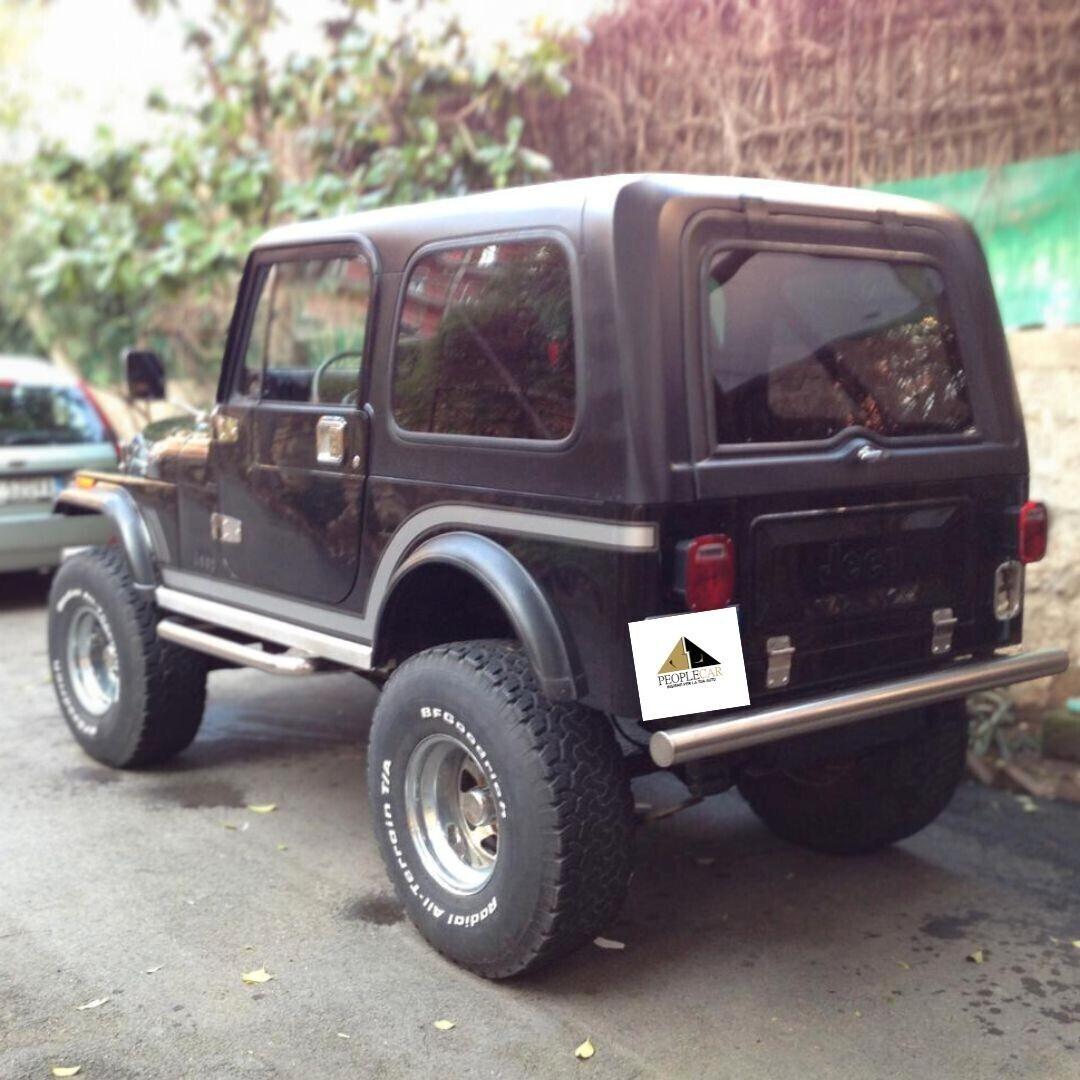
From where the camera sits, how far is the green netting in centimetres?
563

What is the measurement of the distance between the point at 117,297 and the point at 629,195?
963cm

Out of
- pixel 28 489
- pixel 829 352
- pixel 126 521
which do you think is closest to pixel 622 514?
pixel 829 352

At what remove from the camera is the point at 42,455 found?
7.97 metres

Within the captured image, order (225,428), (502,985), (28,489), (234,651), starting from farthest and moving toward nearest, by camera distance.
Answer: (28,489)
(225,428)
(234,651)
(502,985)

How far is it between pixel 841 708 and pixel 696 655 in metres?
0.49

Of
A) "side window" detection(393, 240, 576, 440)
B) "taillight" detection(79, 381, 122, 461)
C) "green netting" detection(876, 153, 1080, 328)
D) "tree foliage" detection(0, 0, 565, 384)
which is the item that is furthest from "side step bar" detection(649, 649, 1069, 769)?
"taillight" detection(79, 381, 122, 461)

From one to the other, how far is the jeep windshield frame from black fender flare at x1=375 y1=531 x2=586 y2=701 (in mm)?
607

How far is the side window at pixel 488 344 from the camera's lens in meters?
3.41

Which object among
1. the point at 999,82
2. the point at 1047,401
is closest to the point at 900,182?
the point at 999,82

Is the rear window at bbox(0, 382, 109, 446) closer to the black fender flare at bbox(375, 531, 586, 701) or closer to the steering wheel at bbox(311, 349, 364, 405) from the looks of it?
the steering wheel at bbox(311, 349, 364, 405)

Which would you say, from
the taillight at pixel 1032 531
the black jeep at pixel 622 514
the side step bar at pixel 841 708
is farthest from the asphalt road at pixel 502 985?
the taillight at pixel 1032 531

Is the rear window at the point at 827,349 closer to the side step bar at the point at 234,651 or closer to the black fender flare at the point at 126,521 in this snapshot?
the side step bar at the point at 234,651

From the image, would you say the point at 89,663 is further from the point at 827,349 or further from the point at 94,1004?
the point at 827,349

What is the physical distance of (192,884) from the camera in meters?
4.23
